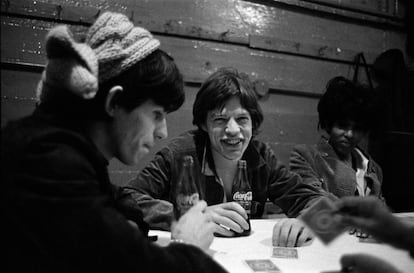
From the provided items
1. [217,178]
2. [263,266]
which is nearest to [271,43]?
[217,178]

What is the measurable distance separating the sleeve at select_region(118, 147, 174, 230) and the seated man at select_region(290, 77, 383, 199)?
0.56m

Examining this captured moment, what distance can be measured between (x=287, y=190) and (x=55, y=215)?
4.03 feet

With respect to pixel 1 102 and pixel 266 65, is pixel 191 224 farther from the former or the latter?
pixel 266 65

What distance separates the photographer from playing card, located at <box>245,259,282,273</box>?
28.8 inches

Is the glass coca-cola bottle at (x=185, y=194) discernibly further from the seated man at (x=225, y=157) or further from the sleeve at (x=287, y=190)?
the sleeve at (x=287, y=190)

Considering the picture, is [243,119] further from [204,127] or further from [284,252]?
[284,252]

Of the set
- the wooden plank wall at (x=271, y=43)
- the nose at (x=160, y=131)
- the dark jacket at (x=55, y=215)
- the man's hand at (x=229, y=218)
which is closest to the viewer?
the dark jacket at (x=55, y=215)

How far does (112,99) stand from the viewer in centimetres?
61

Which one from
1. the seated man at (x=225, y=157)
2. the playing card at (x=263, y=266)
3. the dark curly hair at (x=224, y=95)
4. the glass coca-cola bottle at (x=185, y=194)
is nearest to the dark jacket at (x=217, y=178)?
the seated man at (x=225, y=157)

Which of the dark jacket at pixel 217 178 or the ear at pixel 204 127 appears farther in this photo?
the ear at pixel 204 127

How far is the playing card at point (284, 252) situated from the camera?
84 centimetres

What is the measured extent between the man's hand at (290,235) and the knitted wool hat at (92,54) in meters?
Answer: 0.62

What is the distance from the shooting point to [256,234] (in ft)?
3.53

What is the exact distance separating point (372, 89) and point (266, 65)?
107 cm
